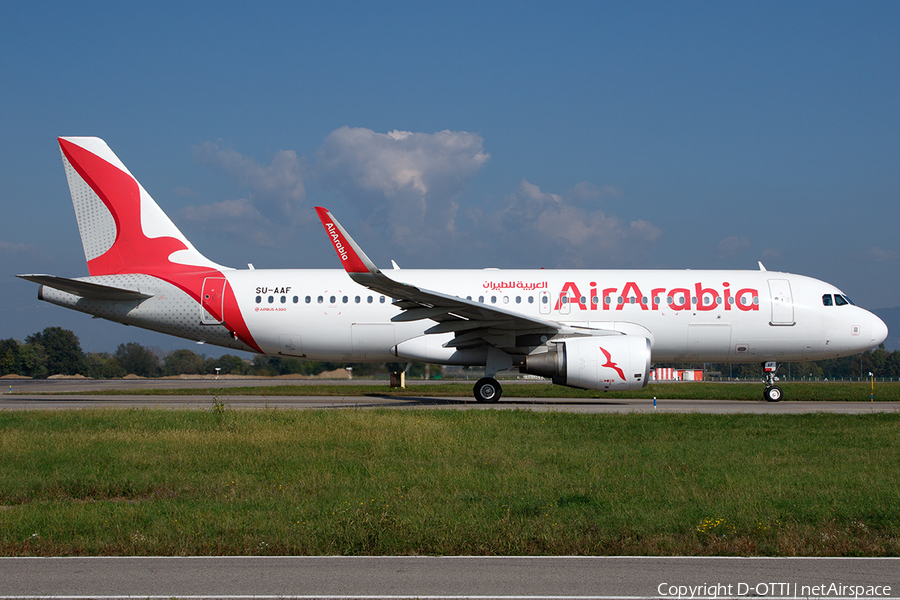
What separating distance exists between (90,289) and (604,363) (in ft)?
47.3

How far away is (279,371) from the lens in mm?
55844

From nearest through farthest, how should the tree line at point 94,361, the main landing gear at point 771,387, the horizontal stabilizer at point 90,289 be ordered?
the horizontal stabilizer at point 90,289 → the main landing gear at point 771,387 → the tree line at point 94,361

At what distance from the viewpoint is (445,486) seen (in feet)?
27.4

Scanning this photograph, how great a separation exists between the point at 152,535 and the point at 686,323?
1703 centimetres

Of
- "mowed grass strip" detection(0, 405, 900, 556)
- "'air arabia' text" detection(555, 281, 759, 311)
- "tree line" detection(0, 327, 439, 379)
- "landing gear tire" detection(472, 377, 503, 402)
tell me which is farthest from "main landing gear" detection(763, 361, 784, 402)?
"tree line" detection(0, 327, 439, 379)

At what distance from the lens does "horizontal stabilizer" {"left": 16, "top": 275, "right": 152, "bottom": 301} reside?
19578mm

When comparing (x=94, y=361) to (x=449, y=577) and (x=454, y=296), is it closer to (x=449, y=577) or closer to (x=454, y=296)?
(x=454, y=296)

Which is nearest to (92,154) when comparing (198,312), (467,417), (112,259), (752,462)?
(112,259)

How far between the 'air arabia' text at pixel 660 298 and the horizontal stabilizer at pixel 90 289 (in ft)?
40.7

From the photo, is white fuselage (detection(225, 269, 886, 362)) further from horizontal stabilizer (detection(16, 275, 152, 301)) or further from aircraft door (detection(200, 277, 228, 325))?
horizontal stabilizer (detection(16, 275, 152, 301))

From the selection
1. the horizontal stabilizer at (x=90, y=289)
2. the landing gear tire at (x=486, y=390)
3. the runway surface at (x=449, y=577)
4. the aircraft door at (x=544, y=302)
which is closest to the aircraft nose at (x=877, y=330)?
the aircraft door at (x=544, y=302)

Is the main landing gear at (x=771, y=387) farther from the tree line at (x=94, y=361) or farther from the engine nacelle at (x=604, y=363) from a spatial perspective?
the tree line at (x=94, y=361)

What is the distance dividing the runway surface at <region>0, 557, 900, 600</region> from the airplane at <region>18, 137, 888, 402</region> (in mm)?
13865

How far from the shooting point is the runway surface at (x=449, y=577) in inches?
189
